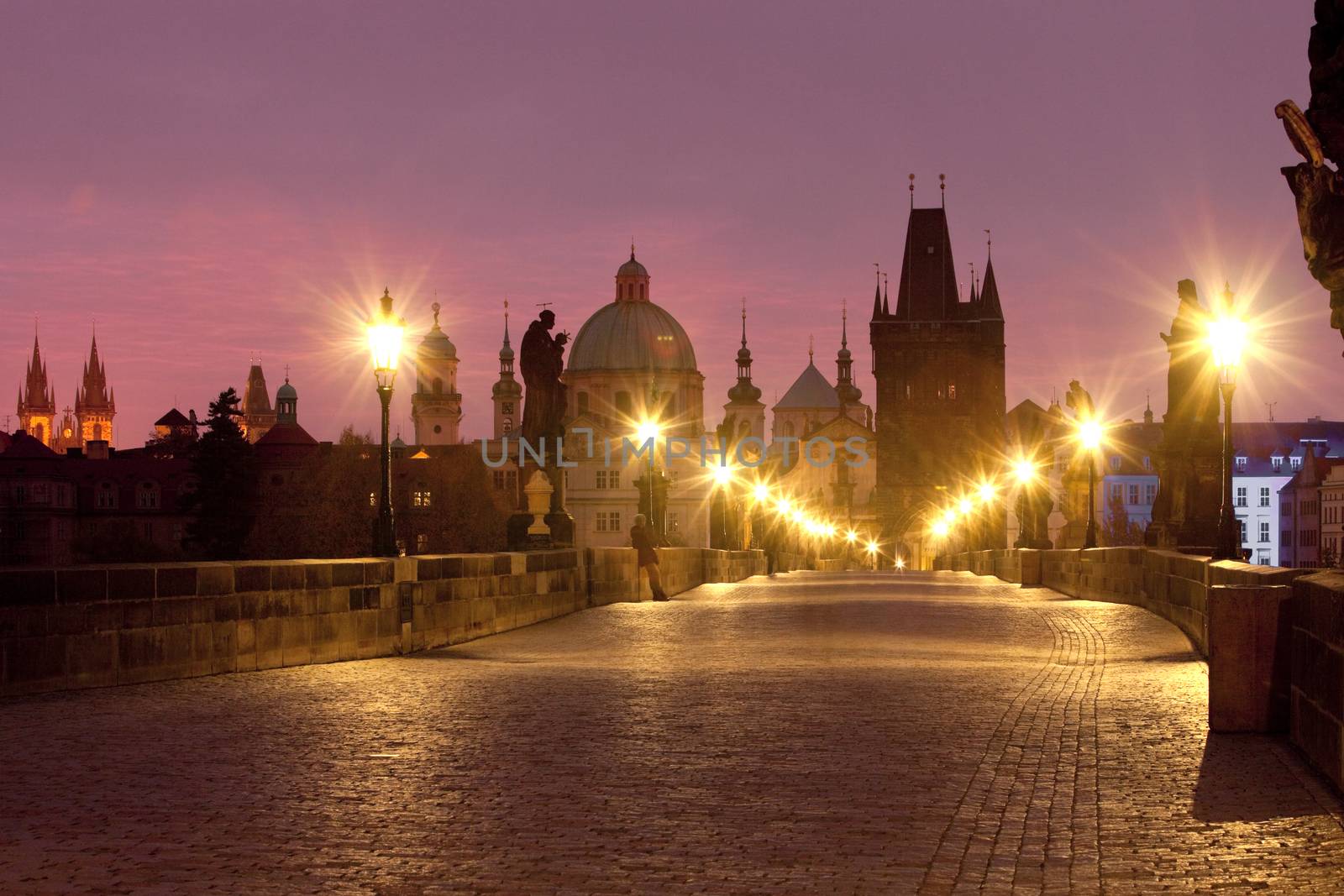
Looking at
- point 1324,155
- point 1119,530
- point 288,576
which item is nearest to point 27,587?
point 288,576

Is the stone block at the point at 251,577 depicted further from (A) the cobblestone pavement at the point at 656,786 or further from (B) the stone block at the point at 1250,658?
(B) the stone block at the point at 1250,658

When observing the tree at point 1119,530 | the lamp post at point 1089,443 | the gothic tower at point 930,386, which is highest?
the gothic tower at point 930,386

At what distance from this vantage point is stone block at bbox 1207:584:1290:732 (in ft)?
35.0

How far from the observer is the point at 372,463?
104 metres

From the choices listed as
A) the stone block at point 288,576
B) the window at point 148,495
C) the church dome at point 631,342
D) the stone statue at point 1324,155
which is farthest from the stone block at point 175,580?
the church dome at point 631,342

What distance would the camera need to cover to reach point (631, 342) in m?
172

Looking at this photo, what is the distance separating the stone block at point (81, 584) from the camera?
1316 cm

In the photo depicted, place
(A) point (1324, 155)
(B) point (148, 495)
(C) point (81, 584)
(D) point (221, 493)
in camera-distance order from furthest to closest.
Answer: (B) point (148, 495) → (D) point (221, 493) → (C) point (81, 584) → (A) point (1324, 155)

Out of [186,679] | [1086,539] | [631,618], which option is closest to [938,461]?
[1086,539]

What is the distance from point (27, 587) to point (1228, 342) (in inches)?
659

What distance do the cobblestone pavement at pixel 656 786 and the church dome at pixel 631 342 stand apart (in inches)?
6133

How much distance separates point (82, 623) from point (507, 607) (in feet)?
29.7

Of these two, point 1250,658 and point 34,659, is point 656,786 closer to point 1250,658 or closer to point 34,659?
point 1250,658

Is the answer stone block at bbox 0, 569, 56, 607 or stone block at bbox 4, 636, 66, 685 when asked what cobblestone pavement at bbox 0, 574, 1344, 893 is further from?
stone block at bbox 0, 569, 56, 607
